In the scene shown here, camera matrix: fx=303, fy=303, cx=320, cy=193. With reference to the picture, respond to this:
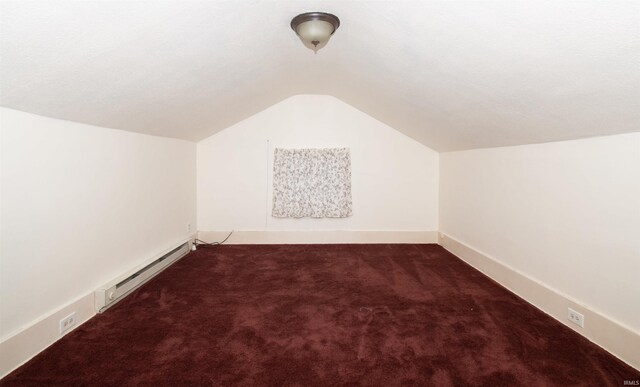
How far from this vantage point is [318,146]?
4.41m

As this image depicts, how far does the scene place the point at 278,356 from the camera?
72.1 inches

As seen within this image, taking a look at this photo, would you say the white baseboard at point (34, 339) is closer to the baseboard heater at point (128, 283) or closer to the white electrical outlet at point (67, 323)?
the white electrical outlet at point (67, 323)

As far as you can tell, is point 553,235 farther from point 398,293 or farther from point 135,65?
point 135,65

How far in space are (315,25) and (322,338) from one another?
202 centimetres

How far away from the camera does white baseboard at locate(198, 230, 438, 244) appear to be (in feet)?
14.4

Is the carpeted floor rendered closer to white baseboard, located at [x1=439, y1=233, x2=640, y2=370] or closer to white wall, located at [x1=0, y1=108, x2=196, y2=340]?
white baseboard, located at [x1=439, y1=233, x2=640, y2=370]

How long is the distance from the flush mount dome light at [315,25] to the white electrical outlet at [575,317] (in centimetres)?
254

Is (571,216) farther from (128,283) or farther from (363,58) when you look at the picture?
(128,283)

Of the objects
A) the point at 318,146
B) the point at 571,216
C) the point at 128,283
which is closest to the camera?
the point at 571,216

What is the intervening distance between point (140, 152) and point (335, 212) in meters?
2.53

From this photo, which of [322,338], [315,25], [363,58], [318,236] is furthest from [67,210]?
[318,236]

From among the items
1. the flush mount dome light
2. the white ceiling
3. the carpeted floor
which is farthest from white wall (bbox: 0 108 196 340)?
the flush mount dome light

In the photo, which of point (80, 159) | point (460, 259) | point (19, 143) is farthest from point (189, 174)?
point (460, 259)

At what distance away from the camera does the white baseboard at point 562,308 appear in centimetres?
177
